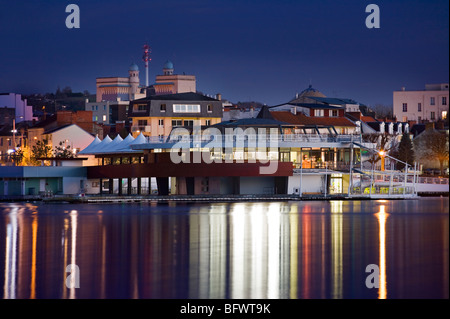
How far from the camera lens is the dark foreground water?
36.3 m

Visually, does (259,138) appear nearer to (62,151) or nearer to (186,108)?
Result: (186,108)

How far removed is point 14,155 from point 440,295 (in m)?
98.0

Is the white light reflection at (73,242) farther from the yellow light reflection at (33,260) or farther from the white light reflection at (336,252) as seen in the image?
the white light reflection at (336,252)

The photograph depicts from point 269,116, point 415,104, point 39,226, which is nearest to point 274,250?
point 39,226

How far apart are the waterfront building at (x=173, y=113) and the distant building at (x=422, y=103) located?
43187 mm

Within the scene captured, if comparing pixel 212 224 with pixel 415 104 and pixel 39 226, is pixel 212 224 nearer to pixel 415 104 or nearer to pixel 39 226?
pixel 39 226

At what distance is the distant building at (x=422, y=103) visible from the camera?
504ft

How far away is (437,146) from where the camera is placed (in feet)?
392

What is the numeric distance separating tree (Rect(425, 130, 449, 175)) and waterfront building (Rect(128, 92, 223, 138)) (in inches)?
1055

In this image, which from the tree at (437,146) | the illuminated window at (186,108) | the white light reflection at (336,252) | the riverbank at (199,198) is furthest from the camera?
the illuminated window at (186,108)

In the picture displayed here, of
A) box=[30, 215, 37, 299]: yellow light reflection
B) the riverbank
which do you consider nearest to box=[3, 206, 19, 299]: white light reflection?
box=[30, 215, 37, 299]: yellow light reflection
